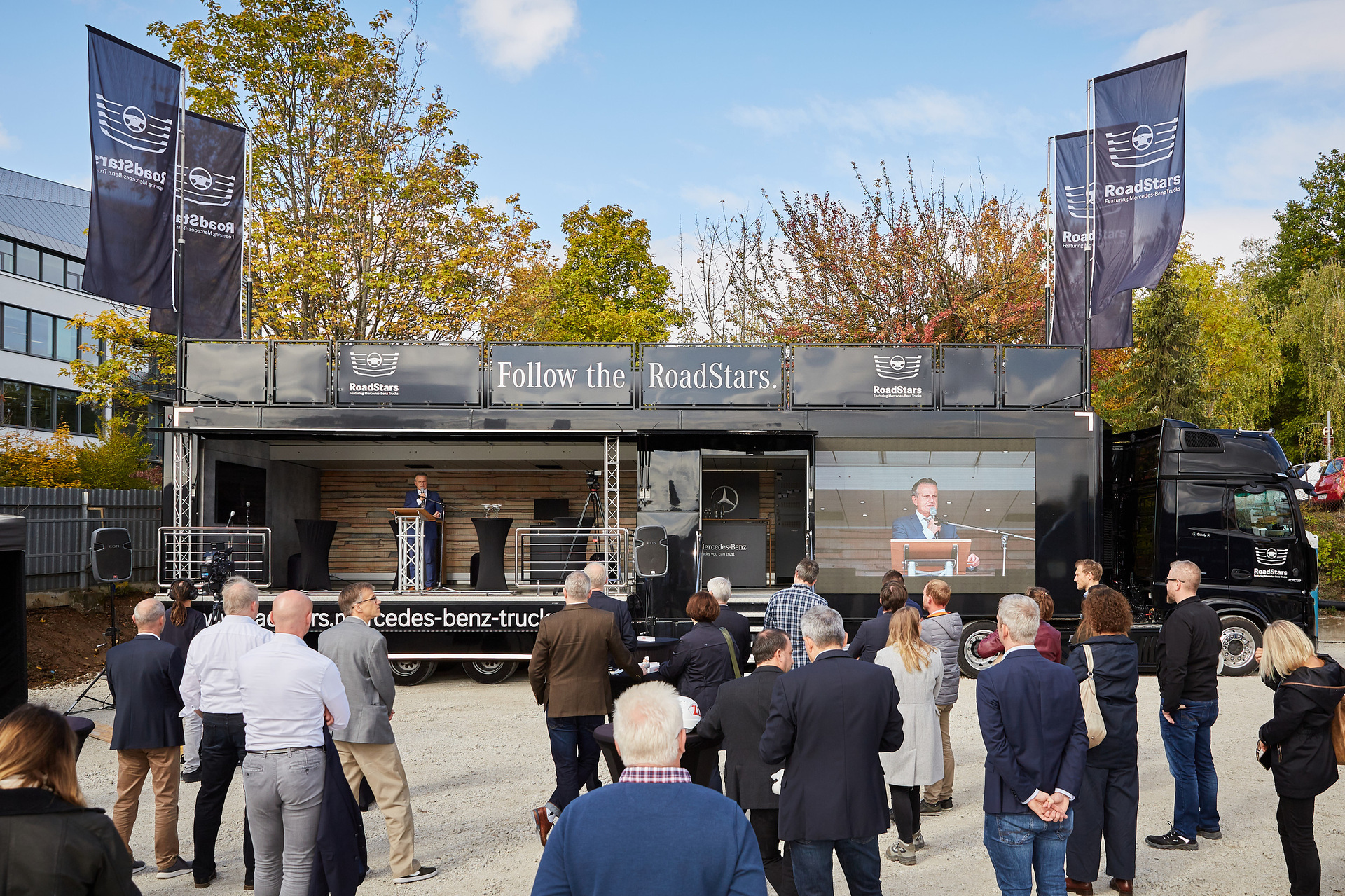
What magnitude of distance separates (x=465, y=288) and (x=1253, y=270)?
38.3m

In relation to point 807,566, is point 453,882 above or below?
below

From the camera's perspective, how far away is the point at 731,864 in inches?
82.4

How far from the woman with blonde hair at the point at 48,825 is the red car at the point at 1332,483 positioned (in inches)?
1011

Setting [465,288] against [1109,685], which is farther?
[465,288]

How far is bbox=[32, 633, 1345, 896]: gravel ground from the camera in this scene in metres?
5.21

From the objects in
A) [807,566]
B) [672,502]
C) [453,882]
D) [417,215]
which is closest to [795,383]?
[672,502]

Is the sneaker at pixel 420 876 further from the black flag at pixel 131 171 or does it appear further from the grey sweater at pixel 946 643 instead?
the black flag at pixel 131 171

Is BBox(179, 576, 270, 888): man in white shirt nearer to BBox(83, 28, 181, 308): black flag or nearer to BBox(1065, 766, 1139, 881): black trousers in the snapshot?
BBox(1065, 766, 1139, 881): black trousers

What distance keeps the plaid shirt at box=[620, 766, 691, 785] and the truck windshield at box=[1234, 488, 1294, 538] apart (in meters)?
11.7

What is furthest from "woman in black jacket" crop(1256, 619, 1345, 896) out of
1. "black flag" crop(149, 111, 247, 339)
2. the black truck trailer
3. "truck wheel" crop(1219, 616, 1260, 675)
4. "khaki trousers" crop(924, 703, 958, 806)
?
"black flag" crop(149, 111, 247, 339)

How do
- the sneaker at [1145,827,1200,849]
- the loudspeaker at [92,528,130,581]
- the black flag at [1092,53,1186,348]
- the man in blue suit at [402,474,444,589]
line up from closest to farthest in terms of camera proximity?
1. the sneaker at [1145,827,1200,849]
2. the loudspeaker at [92,528,130,581]
3. the man in blue suit at [402,474,444,589]
4. the black flag at [1092,53,1186,348]

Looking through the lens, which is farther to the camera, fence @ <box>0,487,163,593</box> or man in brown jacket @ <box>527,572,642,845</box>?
fence @ <box>0,487,163,593</box>

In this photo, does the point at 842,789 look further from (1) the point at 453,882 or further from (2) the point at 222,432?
(2) the point at 222,432

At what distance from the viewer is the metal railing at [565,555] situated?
11.1 meters
